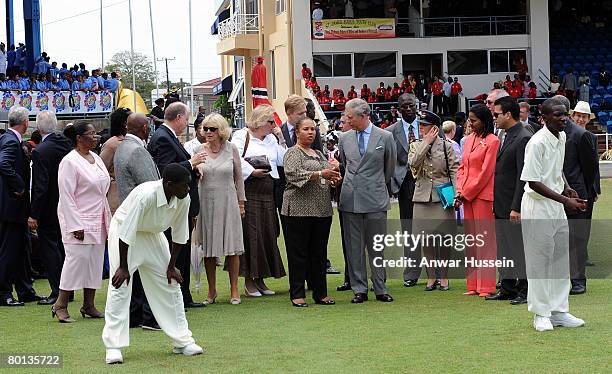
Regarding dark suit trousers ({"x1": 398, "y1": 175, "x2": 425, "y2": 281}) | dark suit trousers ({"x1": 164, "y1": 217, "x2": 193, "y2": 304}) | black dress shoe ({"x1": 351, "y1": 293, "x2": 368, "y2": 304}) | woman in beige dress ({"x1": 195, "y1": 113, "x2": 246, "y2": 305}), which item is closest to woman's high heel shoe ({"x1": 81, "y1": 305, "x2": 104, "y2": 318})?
dark suit trousers ({"x1": 164, "y1": 217, "x2": 193, "y2": 304})

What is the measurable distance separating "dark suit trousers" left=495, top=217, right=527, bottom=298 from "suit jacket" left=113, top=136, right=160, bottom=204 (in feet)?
11.8

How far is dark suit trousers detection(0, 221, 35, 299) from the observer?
11.9 m

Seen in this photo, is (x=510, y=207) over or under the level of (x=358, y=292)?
over

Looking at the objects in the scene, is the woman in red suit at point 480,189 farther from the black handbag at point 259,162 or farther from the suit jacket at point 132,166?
the suit jacket at point 132,166

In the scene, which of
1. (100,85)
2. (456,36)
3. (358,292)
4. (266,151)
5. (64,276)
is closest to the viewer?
(64,276)

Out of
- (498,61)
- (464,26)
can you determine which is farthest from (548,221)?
(464,26)

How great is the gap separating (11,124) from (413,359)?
5.96m

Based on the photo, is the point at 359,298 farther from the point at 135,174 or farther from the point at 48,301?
the point at 48,301

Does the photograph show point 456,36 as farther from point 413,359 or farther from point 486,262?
point 413,359

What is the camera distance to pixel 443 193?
39.6ft

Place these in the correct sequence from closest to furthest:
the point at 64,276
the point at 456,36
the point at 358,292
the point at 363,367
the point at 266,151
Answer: the point at 363,367 → the point at 64,276 → the point at 358,292 → the point at 266,151 → the point at 456,36

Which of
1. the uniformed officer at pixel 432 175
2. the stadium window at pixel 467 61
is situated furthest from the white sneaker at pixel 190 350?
the stadium window at pixel 467 61

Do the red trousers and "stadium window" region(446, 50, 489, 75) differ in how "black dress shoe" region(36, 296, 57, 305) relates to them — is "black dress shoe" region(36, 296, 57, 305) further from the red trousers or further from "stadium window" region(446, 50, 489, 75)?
"stadium window" region(446, 50, 489, 75)

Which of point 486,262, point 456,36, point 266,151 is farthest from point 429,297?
point 456,36
